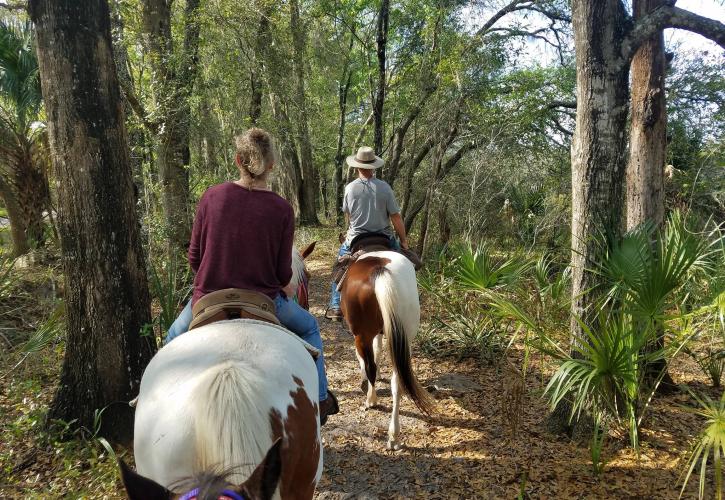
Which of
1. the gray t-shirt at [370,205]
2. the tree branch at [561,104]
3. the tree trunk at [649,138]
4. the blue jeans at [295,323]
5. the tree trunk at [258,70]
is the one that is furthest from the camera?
the tree branch at [561,104]

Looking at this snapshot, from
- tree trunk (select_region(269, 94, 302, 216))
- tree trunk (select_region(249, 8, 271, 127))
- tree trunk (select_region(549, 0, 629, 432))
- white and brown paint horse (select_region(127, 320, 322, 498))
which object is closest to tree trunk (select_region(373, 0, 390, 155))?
tree trunk (select_region(249, 8, 271, 127))

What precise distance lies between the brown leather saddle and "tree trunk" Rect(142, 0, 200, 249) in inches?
269

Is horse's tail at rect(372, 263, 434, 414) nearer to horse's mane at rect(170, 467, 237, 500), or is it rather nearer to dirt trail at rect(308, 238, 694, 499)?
dirt trail at rect(308, 238, 694, 499)

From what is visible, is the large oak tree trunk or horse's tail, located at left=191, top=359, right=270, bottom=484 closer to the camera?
horse's tail, located at left=191, top=359, right=270, bottom=484

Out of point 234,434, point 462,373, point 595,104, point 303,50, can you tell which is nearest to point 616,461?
point 462,373

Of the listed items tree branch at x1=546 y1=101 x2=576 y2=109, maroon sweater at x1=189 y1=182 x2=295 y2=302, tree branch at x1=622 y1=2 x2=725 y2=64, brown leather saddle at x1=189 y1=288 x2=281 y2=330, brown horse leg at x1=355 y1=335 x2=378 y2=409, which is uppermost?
tree branch at x1=546 y1=101 x2=576 y2=109

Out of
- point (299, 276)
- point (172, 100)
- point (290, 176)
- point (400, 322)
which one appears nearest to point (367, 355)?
point (400, 322)

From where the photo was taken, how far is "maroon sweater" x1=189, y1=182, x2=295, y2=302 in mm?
2662

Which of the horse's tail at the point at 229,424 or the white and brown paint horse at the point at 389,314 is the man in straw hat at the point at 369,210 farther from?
the horse's tail at the point at 229,424

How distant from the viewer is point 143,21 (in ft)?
30.2

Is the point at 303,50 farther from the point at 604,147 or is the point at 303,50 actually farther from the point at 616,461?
the point at 616,461

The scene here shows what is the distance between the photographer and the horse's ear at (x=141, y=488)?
1286mm

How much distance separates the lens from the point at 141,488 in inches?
51.8

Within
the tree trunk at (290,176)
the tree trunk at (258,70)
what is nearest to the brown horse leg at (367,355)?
the tree trunk at (258,70)
